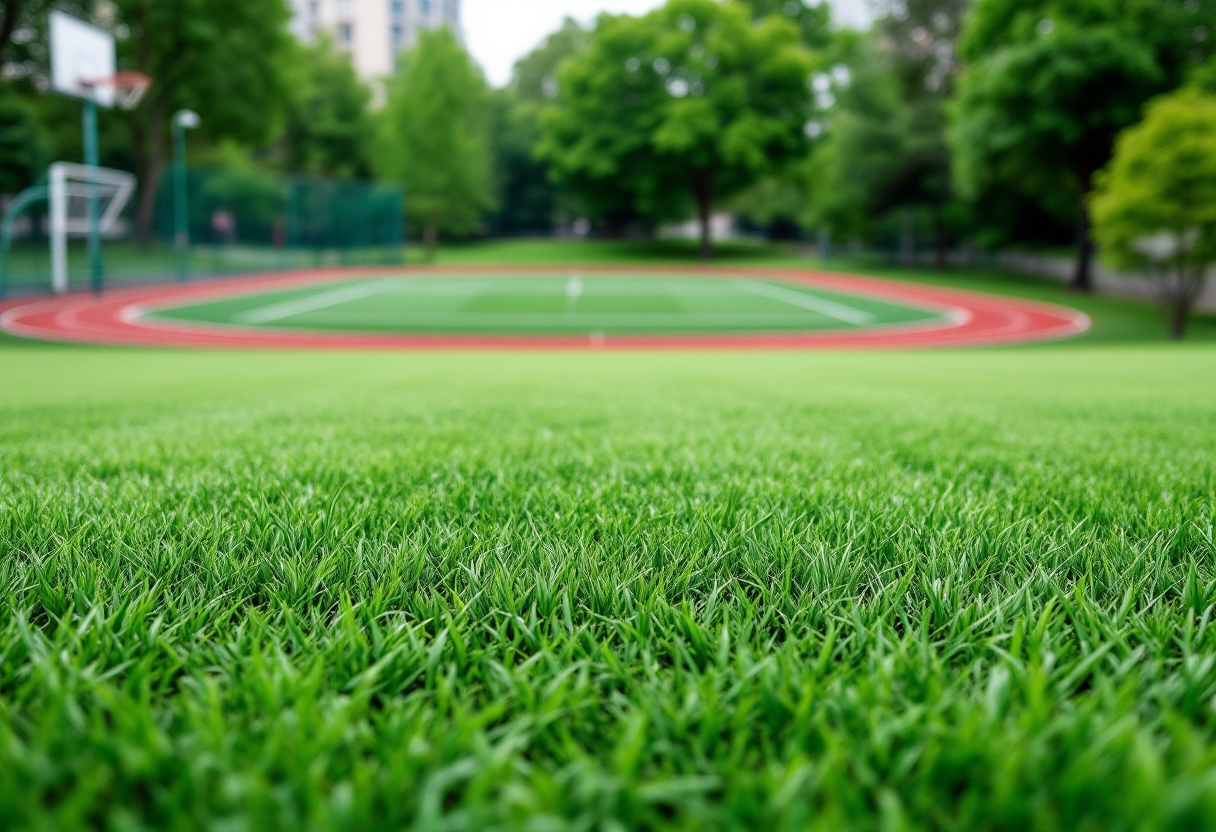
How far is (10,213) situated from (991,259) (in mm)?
52436

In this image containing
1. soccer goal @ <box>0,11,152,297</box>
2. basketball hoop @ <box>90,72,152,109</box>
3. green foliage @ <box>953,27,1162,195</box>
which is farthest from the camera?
green foliage @ <box>953,27,1162,195</box>

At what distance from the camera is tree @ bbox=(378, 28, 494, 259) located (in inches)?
2280

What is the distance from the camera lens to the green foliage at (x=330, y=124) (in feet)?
232

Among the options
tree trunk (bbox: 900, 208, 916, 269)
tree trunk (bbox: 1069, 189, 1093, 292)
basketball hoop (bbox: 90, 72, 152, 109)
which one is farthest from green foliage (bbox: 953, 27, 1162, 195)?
basketball hoop (bbox: 90, 72, 152, 109)

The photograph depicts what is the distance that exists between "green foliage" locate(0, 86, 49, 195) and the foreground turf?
179 feet

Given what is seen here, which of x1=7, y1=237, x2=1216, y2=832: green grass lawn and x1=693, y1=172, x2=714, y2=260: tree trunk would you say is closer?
x1=7, y1=237, x2=1216, y2=832: green grass lawn

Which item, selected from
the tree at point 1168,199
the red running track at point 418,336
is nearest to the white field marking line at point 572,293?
the red running track at point 418,336

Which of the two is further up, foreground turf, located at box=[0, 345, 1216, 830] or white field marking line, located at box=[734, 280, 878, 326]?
white field marking line, located at box=[734, 280, 878, 326]

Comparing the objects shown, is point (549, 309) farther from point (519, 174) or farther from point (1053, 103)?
point (519, 174)

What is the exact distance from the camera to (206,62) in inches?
1801

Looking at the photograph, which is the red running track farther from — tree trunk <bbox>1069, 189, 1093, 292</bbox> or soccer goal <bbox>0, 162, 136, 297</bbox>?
tree trunk <bbox>1069, 189, 1093, 292</bbox>

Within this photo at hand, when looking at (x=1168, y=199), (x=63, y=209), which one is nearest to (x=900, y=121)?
(x=1168, y=199)

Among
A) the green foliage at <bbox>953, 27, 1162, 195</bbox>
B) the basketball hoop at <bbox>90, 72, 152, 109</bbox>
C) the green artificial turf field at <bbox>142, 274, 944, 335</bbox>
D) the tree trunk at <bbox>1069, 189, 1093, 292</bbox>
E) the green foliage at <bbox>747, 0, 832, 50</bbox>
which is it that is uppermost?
the green foliage at <bbox>747, 0, 832, 50</bbox>

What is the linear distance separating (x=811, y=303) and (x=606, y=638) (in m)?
30.3
